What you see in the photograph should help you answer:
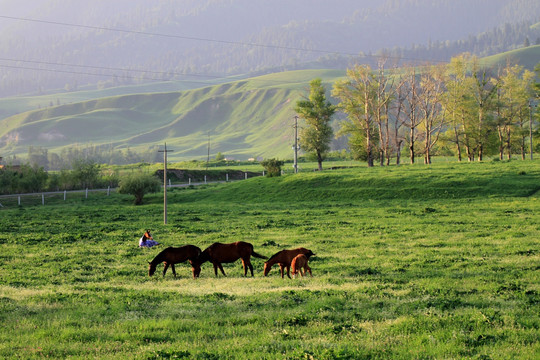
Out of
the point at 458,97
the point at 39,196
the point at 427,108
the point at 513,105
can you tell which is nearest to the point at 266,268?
the point at 39,196

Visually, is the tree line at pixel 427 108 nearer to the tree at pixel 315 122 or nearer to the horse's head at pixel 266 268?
the tree at pixel 315 122

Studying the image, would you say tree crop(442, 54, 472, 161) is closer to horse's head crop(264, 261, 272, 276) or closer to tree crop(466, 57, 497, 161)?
tree crop(466, 57, 497, 161)

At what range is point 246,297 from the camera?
15766 millimetres

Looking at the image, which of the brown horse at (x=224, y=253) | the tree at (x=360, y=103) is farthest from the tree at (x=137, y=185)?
the brown horse at (x=224, y=253)

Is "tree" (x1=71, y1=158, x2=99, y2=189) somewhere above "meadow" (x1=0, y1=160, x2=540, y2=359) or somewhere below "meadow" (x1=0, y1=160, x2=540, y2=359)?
above

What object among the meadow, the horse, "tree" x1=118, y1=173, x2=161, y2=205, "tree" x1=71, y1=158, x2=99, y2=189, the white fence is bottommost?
the meadow

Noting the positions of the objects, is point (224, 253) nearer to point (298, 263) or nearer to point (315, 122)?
point (298, 263)

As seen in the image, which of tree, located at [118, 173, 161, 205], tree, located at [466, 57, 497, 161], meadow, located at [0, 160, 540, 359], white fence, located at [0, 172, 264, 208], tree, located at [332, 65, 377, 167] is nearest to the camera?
meadow, located at [0, 160, 540, 359]

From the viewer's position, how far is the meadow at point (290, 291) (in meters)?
10.9

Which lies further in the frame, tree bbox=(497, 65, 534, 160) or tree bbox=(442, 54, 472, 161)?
tree bbox=(497, 65, 534, 160)

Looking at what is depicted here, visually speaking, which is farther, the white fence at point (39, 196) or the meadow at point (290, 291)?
the white fence at point (39, 196)

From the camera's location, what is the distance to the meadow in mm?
10852

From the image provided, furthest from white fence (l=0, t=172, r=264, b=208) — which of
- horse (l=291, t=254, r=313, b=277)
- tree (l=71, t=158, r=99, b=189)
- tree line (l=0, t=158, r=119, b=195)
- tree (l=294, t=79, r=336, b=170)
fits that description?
horse (l=291, t=254, r=313, b=277)

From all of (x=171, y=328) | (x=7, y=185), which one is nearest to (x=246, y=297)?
(x=171, y=328)
